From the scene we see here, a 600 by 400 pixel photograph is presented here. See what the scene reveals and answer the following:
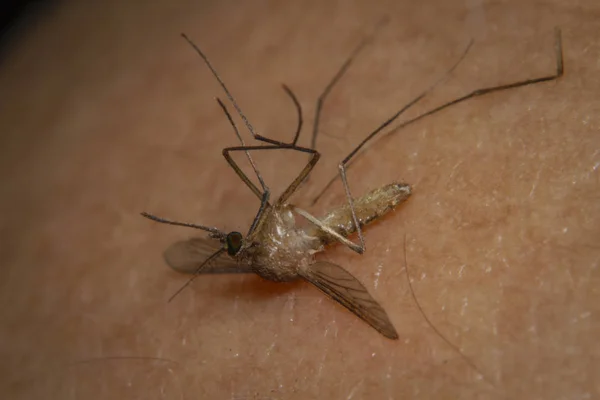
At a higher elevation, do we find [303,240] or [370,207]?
[370,207]

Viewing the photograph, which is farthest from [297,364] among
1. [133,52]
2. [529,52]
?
[133,52]

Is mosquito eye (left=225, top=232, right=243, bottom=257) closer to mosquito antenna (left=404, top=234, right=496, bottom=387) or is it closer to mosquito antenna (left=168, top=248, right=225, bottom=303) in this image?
mosquito antenna (left=168, top=248, right=225, bottom=303)

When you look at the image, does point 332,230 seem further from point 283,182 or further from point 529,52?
point 529,52

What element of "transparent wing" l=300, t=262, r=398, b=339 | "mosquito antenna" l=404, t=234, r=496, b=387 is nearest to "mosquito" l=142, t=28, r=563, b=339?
"transparent wing" l=300, t=262, r=398, b=339

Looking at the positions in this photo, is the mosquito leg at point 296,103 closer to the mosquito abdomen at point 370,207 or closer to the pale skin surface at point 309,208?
the pale skin surface at point 309,208

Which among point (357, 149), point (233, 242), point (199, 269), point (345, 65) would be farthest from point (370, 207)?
point (345, 65)

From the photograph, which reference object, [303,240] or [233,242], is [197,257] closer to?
[233,242]
